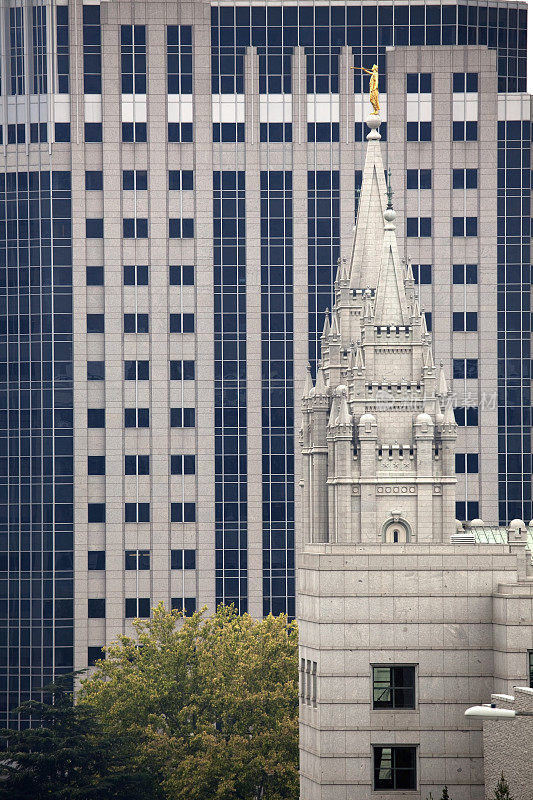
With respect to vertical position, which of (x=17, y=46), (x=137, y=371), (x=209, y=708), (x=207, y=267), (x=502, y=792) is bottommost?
(x=209, y=708)

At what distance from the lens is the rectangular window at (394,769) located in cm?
9619

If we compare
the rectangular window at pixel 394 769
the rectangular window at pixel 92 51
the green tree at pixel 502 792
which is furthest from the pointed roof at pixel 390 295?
the rectangular window at pixel 92 51

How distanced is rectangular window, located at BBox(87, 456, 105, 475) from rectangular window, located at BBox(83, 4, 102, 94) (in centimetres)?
3679

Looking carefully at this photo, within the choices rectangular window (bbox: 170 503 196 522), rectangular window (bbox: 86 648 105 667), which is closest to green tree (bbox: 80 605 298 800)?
rectangular window (bbox: 86 648 105 667)

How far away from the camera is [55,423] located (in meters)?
169

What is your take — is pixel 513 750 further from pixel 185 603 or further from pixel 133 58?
pixel 133 58

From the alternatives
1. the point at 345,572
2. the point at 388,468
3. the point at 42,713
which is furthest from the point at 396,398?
the point at 42,713

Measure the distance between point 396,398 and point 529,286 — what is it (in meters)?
63.3

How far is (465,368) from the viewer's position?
171625 millimetres

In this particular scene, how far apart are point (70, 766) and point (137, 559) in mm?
46950

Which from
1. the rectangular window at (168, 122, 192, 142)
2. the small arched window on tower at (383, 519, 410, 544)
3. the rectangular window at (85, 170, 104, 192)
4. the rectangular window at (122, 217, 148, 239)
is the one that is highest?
the rectangular window at (168, 122, 192, 142)

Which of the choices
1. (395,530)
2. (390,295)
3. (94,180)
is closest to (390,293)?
(390,295)

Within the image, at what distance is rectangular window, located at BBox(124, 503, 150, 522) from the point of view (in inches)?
6619

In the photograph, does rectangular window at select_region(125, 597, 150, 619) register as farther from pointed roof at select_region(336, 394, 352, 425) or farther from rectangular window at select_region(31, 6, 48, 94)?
pointed roof at select_region(336, 394, 352, 425)
